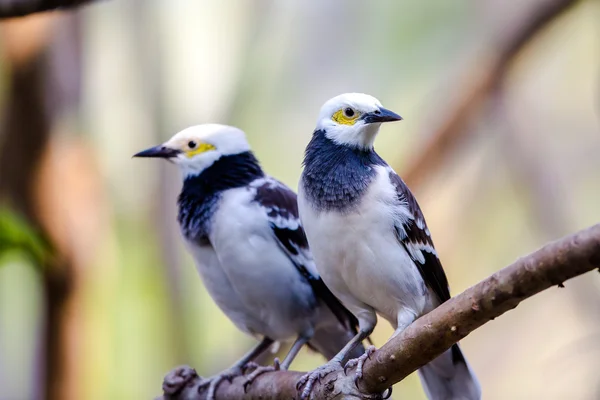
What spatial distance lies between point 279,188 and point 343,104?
959 millimetres

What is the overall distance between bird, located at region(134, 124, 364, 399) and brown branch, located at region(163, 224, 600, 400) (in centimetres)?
69

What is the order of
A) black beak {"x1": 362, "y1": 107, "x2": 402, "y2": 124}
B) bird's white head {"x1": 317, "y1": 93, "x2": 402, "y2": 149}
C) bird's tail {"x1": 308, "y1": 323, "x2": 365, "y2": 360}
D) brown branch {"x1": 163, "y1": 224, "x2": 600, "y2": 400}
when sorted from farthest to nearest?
bird's tail {"x1": 308, "y1": 323, "x2": 365, "y2": 360} < bird's white head {"x1": 317, "y1": 93, "x2": 402, "y2": 149} < black beak {"x1": 362, "y1": 107, "x2": 402, "y2": 124} < brown branch {"x1": 163, "y1": 224, "x2": 600, "y2": 400}

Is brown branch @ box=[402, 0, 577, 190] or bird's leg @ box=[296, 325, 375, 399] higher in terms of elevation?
brown branch @ box=[402, 0, 577, 190]

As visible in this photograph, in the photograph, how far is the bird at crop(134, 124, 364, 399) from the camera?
402cm

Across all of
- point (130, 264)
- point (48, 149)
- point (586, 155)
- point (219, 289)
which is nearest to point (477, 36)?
point (586, 155)

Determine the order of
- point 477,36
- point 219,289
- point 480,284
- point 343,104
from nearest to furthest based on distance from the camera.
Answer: point 480,284 → point 343,104 → point 219,289 → point 477,36

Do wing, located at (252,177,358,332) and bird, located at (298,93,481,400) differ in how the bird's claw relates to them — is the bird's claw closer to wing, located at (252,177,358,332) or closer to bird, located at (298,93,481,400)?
wing, located at (252,177,358,332)

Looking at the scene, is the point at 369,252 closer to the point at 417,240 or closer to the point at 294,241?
the point at 417,240

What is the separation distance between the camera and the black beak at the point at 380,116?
321cm

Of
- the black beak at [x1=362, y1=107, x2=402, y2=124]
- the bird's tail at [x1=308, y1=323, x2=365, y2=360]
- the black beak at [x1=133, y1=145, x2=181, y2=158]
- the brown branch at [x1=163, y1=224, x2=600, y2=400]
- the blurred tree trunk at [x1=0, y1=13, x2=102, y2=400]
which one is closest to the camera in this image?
the brown branch at [x1=163, y1=224, x2=600, y2=400]

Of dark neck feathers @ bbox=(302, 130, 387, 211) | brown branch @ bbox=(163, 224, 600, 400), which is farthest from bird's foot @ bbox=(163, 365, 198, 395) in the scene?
dark neck feathers @ bbox=(302, 130, 387, 211)

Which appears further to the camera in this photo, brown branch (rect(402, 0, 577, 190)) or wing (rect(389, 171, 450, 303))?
brown branch (rect(402, 0, 577, 190))

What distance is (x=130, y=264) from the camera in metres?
9.09

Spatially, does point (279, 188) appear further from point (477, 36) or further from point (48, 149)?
point (477, 36)
